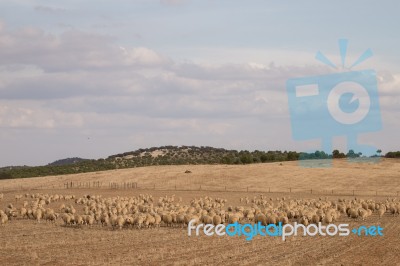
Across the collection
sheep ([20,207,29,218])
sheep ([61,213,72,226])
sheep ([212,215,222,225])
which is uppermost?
sheep ([20,207,29,218])

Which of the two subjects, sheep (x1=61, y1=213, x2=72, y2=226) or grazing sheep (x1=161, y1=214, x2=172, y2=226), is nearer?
grazing sheep (x1=161, y1=214, x2=172, y2=226)

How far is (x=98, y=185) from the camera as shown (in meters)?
90.7

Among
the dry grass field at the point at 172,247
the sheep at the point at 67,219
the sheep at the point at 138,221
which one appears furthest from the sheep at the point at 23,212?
the sheep at the point at 138,221

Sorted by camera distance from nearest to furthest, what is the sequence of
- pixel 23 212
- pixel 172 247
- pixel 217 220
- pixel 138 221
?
pixel 172 247 < pixel 217 220 < pixel 138 221 < pixel 23 212

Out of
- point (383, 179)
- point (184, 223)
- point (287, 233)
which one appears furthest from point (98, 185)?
point (287, 233)

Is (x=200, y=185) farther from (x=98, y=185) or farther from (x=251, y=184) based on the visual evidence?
(x=98, y=185)

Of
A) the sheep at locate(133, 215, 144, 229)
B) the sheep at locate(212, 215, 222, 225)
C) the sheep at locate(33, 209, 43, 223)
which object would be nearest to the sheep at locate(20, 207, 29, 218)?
the sheep at locate(33, 209, 43, 223)

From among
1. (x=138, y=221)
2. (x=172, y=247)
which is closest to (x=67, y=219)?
(x=138, y=221)

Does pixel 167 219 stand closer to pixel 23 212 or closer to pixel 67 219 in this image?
pixel 67 219

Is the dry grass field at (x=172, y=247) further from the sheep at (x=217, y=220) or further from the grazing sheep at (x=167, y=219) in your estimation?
the sheep at (x=217, y=220)

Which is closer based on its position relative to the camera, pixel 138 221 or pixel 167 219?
pixel 138 221

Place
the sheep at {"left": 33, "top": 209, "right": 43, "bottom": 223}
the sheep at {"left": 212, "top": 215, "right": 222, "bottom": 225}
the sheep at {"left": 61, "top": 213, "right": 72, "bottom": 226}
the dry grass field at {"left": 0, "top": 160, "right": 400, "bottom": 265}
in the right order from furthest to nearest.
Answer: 1. the sheep at {"left": 33, "top": 209, "right": 43, "bottom": 223}
2. the sheep at {"left": 61, "top": 213, "right": 72, "bottom": 226}
3. the sheep at {"left": 212, "top": 215, "right": 222, "bottom": 225}
4. the dry grass field at {"left": 0, "top": 160, "right": 400, "bottom": 265}

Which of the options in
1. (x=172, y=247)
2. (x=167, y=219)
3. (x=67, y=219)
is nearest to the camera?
(x=172, y=247)

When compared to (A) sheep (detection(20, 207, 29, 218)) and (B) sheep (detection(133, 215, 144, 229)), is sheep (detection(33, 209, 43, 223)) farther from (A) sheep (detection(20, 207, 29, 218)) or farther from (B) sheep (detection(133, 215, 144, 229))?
(B) sheep (detection(133, 215, 144, 229))
